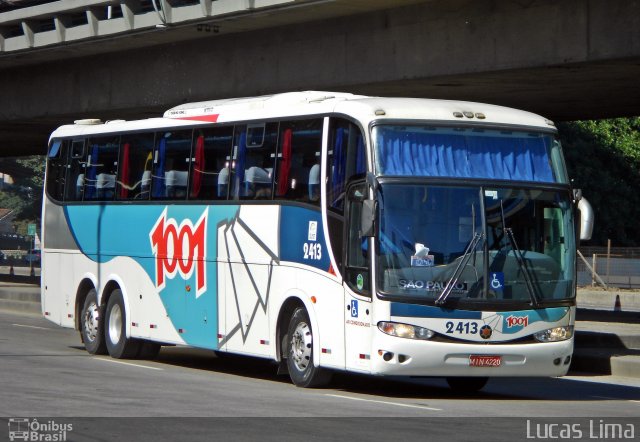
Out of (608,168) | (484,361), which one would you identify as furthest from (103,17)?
(608,168)

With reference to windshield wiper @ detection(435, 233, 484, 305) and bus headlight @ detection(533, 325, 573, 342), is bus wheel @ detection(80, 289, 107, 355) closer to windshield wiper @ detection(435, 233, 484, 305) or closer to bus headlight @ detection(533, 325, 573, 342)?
windshield wiper @ detection(435, 233, 484, 305)

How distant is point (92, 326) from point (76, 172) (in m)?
2.69

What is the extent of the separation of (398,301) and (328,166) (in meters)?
Answer: 2.10

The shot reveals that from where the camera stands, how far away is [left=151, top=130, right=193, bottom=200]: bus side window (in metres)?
19.2

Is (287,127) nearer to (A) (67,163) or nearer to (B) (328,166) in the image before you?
(B) (328,166)

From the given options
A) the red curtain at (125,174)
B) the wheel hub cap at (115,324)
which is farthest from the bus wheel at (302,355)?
the red curtain at (125,174)

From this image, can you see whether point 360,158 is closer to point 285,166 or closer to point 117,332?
point 285,166

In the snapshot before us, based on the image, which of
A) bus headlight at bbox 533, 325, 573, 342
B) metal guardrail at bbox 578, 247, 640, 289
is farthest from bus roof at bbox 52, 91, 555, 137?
metal guardrail at bbox 578, 247, 640, 289

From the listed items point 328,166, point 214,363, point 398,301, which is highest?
point 328,166

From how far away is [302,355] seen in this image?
16.2 meters
